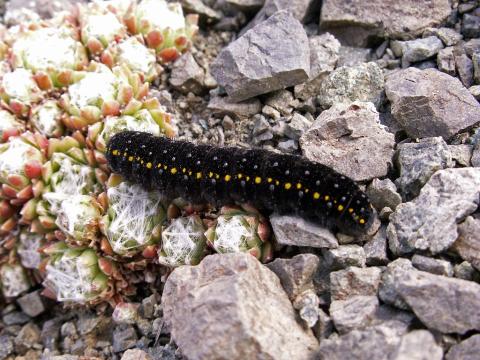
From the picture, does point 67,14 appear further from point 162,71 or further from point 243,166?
point 243,166

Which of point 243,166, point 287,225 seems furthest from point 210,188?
point 287,225

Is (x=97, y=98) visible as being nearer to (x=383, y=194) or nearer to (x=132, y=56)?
(x=132, y=56)

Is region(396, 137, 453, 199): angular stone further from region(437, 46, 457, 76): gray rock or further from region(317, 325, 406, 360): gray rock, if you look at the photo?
region(317, 325, 406, 360): gray rock

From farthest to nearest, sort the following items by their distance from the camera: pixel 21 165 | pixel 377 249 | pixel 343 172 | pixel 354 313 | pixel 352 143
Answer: pixel 21 165 < pixel 352 143 < pixel 343 172 < pixel 377 249 < pixel 354 313

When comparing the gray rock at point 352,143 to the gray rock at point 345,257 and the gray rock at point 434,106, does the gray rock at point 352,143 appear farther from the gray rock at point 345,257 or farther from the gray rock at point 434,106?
the gray rock at point 345,257

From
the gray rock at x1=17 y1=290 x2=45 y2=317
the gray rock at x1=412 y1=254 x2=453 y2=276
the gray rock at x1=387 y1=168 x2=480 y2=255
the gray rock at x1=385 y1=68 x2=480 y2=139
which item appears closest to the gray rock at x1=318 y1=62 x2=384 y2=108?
the gray rock at x1=385 y1=68 x2=480 y2=139

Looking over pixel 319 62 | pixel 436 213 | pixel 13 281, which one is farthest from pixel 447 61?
pixel 13 281
